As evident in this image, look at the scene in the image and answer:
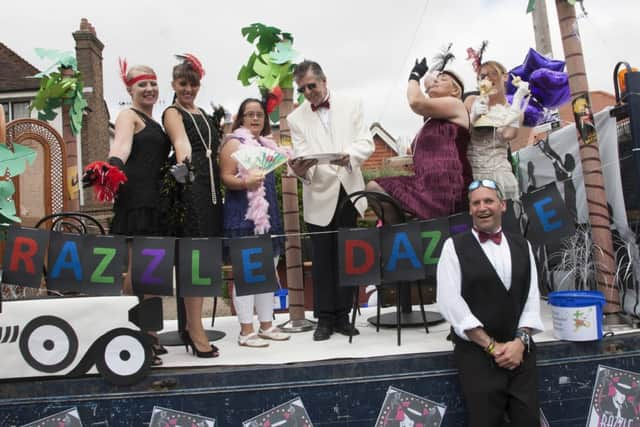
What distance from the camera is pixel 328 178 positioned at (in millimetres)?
3625

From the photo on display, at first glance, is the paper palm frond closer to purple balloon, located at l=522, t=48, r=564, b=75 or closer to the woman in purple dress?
the woman in purple dress

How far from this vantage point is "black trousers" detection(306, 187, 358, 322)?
3609 millimetres

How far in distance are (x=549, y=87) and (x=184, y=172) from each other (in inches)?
110

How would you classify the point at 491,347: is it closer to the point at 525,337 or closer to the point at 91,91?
the point at 525,337

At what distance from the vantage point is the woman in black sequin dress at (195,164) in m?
3.18

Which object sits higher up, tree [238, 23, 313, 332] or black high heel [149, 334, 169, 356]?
tree [238, 23, 313, 332]

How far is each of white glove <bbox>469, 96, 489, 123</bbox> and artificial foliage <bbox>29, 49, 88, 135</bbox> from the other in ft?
12.8

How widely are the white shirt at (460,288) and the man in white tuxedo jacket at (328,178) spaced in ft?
3.40

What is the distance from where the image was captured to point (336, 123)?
3.66m

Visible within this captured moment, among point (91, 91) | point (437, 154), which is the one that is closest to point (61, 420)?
point (437, 154)

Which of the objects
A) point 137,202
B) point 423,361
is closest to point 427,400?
point 423,361

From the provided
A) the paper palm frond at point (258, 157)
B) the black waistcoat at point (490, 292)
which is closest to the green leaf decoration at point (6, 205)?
the paper palm frond at point (258, 157)

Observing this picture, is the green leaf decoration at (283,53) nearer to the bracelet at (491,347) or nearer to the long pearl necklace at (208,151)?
the long pearl necklace at (208,151)

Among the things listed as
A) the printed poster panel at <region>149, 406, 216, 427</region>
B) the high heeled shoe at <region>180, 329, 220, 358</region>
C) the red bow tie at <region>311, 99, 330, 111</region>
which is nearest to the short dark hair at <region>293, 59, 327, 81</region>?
the red bow tie at <region>311, 99, 330, 111</region>
